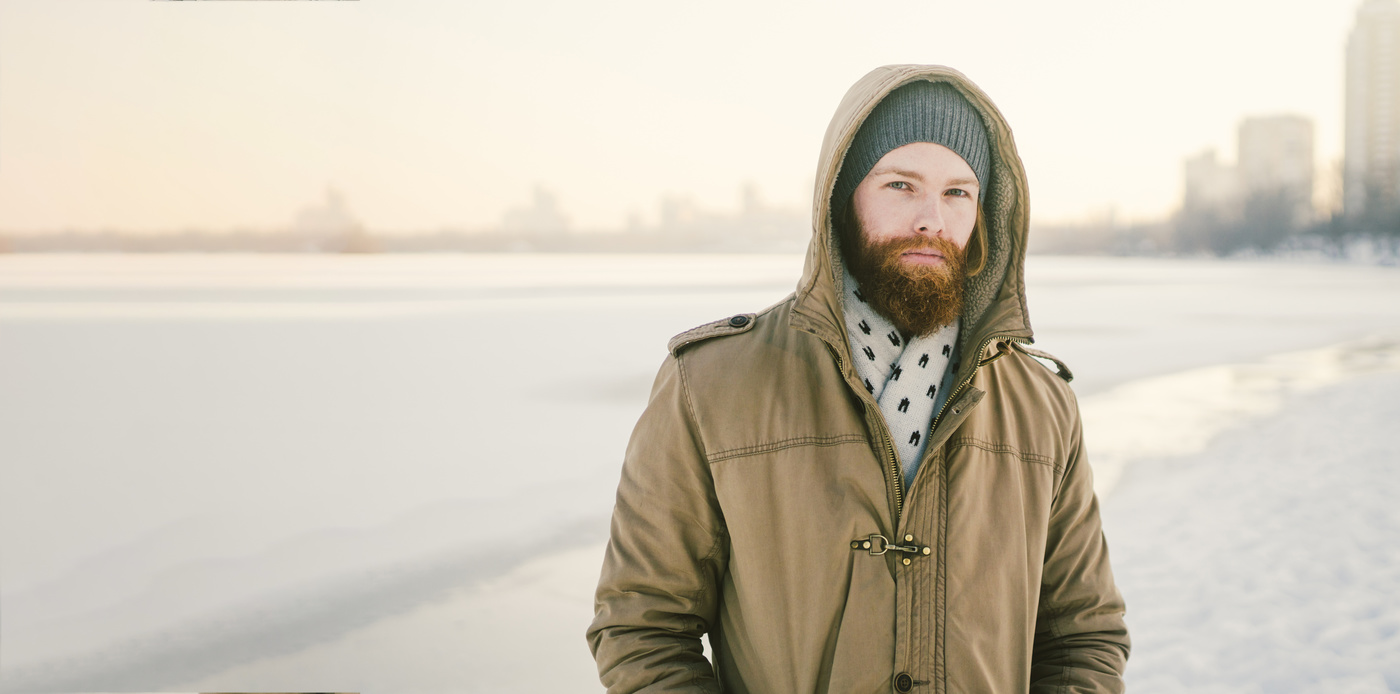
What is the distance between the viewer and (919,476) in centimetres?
115

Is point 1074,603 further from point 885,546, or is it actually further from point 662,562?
point 662,562

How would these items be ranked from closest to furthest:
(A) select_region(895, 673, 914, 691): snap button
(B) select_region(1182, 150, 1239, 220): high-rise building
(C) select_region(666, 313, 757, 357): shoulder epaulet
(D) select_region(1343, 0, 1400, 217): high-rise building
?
(A) select_region(895, 673, 914, 691): snap button
(C) select_region(666, 313, 757, 357): shoulder epaulet
(B) select_region(1182, 150, 1239, 220): high-rise building
(D) select_region(1343, 0, 1400, 217): high-rise building

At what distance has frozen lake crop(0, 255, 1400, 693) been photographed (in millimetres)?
3801

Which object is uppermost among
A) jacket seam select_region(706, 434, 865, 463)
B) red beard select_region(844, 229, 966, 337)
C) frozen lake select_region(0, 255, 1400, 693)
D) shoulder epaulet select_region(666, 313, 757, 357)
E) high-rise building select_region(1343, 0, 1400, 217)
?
high-rise building select_region(1343, 0, 1400, 217)

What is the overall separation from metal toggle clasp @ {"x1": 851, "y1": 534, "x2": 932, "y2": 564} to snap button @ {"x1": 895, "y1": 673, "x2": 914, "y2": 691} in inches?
6.0

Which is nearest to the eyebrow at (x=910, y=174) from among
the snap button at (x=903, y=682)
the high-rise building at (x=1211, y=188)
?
the snap button at (x=903, y=682)

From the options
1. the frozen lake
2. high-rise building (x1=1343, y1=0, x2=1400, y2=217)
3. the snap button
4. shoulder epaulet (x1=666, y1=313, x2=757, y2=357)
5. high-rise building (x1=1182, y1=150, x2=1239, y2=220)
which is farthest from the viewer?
high-rise building (x1=1343, y1=0, x2=1400, y2=217)

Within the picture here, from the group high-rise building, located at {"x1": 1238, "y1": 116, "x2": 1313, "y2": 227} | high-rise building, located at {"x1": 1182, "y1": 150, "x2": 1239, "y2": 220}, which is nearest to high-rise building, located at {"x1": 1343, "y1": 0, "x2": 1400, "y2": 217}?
high-rise building, located at {"x1": 1238, "y1": 116, "x2": 1313, "y2": 227}

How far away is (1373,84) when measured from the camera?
5272 centimetres

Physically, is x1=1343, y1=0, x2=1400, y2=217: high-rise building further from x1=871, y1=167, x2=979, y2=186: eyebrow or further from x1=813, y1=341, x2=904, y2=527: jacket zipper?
x1=813, y1=341, x2=904, y2=527: jacket zipper

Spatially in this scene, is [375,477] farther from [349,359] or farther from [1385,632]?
[349,359]

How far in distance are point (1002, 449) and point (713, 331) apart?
1.51 feet

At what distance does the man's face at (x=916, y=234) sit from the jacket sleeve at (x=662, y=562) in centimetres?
35

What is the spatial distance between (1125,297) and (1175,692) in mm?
23221
